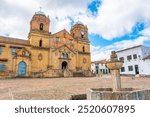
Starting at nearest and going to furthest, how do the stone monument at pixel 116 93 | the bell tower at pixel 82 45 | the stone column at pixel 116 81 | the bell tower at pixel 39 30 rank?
the stone monument at pixel 116 93, the stone column at pixel 116 81, the bell tower at pixel 39 30, the bell tower at pixel 82 45

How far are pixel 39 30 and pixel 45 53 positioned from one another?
18.7 ft

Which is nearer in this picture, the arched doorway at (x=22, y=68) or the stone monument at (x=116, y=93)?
the stone monument at (x=116, y=93)

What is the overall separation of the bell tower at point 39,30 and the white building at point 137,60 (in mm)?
20180

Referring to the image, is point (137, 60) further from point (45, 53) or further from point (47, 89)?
point (47, 89)

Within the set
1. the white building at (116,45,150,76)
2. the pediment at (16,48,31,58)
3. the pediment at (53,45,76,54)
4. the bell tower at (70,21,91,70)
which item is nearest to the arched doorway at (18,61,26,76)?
the pediment at (16,48,31,58)

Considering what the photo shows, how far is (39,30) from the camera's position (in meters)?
31.8

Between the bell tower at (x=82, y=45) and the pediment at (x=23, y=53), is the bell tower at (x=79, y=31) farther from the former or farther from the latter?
the pediment at (x=23, y=53)

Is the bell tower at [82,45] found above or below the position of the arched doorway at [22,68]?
above

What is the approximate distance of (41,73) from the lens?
29.7m

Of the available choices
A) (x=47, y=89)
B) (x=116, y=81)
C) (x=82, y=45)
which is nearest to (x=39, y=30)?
(x=82, y=45)

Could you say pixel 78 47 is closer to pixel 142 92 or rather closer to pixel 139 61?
pixel 139 61

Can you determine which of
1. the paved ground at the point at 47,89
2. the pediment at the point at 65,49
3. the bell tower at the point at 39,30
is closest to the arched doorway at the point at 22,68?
the bell tower at the point at 39,30

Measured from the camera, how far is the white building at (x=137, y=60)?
29156 mm

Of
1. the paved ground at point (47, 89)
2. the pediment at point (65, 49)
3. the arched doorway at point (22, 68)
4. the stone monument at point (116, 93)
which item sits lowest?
the paved ground at point (47, 89)
